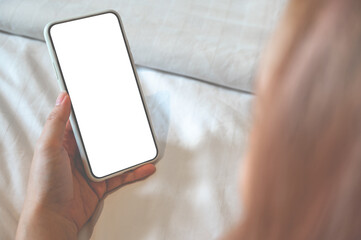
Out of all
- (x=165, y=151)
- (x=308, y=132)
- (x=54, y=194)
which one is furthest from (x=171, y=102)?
(x=308, y=132)

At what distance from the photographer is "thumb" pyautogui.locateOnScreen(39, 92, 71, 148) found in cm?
49

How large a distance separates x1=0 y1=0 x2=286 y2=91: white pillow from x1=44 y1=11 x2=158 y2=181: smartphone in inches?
2.6

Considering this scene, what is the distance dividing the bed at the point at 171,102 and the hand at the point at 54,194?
23mm

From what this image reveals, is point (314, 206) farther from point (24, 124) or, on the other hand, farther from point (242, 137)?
point (24, 124)

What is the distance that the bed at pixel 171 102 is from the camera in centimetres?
50

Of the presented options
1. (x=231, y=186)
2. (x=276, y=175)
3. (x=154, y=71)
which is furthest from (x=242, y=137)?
(x=276, y=175)

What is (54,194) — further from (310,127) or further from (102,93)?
(310,127)

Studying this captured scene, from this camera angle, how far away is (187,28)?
2.06 feet

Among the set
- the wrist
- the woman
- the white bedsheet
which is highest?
the woman

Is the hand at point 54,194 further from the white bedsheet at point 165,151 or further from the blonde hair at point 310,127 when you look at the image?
the blonde hair at point 310,127

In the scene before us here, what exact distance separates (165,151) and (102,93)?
13 centimetres

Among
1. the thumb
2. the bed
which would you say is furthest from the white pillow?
the thumb

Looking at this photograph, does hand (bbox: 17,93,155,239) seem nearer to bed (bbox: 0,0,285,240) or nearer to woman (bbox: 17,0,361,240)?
bed (bbox: 0,0,285,240)

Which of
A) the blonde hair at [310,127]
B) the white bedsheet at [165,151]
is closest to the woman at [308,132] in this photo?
the blonde hair at [310,127]
